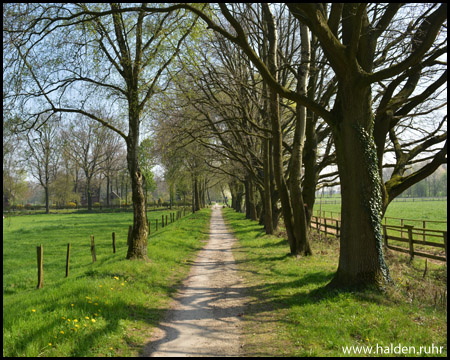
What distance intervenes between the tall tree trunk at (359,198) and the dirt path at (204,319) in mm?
2487

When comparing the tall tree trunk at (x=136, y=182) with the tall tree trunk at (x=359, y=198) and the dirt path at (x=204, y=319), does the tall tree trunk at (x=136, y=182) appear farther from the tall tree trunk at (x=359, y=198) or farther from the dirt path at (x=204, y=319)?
the tall tree trunk at (x=359, y=198)

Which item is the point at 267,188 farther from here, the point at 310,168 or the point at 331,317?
the point at 331,317

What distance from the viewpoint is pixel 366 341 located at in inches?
183

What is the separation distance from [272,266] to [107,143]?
5602cm

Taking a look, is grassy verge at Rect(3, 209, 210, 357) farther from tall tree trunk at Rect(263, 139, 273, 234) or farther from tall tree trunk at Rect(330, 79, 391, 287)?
tall tree trunk at Rect(263, 139, 273, 234)

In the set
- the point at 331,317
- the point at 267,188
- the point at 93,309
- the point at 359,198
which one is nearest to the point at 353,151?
the point at 359,198

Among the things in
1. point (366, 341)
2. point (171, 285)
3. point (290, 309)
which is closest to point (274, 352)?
point (366, 341)

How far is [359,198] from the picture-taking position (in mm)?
6797

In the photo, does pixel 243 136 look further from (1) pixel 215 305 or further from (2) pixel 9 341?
(2) pixel 9 341

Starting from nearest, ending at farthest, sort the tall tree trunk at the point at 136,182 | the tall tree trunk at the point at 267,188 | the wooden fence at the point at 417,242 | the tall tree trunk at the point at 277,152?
the tall tree trunk at the point at 136,182 → the tall tree trunk at the point at 277,152 → the wooden fence at the point at 417,242 → the tall tree trunk at the point at 267,188

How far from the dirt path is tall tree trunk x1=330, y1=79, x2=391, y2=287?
8.16 feet

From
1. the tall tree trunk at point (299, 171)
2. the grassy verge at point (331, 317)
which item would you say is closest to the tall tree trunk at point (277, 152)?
the tall tree trunk at point (299, 171)

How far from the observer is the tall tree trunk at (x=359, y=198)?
263 inches

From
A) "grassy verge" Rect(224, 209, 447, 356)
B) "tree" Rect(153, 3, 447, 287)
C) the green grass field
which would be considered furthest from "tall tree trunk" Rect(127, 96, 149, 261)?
the green grass field
